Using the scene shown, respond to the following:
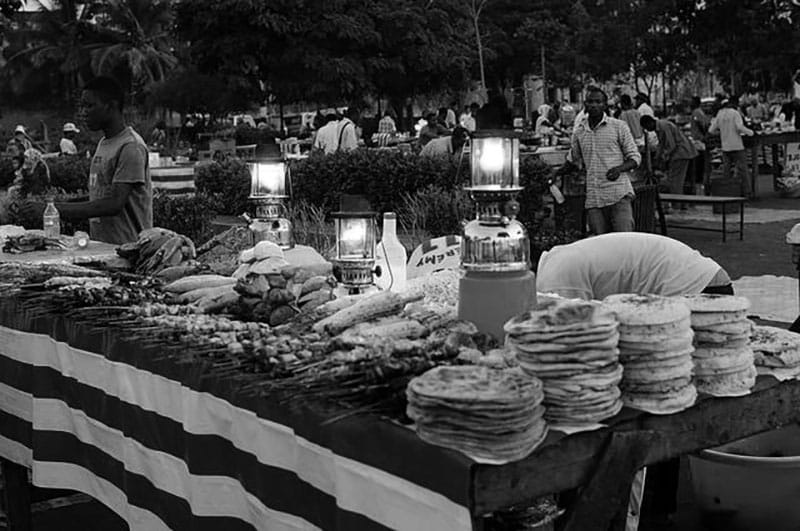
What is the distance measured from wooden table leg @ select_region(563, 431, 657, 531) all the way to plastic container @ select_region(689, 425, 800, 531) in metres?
1.41

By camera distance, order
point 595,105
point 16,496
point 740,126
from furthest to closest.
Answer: point 740,126
point 595,105
point 16,496

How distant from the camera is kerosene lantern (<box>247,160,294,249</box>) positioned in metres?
5.08

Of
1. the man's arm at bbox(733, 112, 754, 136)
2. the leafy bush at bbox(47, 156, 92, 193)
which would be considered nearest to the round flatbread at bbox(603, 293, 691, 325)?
the man's arm at bbox(733, 112, 754, 136)

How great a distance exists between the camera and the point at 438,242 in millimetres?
5195

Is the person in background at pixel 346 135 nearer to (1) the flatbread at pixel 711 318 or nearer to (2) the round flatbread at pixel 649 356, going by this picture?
(1) the flatbread at pixel 711 318

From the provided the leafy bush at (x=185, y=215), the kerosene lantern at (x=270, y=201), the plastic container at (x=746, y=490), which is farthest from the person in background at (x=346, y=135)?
the plastic container at (x=746, y=490)

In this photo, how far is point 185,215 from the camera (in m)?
13.1

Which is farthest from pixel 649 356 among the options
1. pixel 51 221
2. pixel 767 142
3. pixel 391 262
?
pixel 767 142

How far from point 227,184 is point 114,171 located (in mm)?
8693

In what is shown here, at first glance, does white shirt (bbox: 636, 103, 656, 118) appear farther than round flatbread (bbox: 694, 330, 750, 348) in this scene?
Yes

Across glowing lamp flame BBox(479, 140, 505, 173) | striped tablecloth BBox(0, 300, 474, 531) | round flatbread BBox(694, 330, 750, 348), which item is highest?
glowing lamp flame BBox(479, 140, 505, 173)

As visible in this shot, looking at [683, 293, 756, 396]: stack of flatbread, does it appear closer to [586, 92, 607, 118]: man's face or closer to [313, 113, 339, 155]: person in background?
[586, 92, 607, 118]: man's face

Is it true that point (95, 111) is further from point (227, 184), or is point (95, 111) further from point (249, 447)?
point (227, 184)

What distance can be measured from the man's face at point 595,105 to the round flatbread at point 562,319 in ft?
25.4
